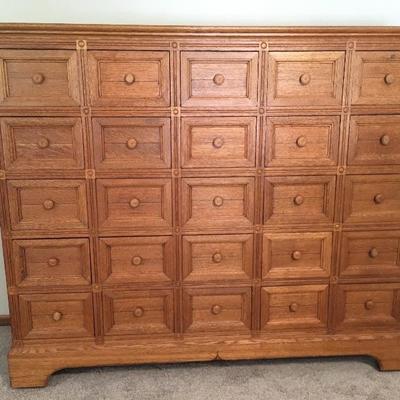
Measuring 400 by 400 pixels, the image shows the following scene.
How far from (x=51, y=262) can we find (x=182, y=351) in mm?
677

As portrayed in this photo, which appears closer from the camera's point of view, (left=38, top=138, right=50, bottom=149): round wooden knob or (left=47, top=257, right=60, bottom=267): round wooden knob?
(left=38, top=138, right=50, bottom=149): round wooden knob

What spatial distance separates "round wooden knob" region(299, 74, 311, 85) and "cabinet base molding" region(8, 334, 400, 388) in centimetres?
109

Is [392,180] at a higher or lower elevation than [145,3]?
lower

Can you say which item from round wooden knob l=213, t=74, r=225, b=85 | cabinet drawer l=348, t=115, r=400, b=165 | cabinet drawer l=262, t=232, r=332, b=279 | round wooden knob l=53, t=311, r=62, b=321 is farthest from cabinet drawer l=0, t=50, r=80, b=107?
cabinet drawer l=348, t=115, r=400, b=165

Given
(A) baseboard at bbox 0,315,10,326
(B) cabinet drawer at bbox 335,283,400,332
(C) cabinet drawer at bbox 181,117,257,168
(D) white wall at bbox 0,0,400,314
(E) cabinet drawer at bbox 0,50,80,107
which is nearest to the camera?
(E) cabinet drawer at bbox 0,50,80,107

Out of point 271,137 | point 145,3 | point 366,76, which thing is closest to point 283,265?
point 271,137

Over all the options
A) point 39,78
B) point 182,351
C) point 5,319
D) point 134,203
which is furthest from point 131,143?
point 5,319

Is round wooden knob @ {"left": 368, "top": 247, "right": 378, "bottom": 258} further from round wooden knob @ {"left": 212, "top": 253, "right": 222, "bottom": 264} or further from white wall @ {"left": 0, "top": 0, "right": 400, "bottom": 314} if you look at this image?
white wall @ {"left": 0, "top": 0, "right": 400, "bottom": 314}

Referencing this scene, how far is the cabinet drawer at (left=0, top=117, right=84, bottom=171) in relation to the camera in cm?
158

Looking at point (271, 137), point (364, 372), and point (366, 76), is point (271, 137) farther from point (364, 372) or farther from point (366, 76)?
point (364, 372)

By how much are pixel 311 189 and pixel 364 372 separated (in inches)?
35.3

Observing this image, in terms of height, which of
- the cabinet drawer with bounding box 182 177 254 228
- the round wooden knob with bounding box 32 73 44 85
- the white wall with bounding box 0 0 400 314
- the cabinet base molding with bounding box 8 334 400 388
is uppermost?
the white wall with bounding box 0 0 400 314

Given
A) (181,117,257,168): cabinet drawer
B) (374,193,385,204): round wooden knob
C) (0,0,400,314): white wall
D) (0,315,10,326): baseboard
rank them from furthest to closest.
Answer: (0,315,10,326): baseboard, (0,0,400,314): white wall, (374,193,385,204): round wooden knob, (181,117,257,168): cabinet drawer

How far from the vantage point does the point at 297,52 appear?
1.60 m
